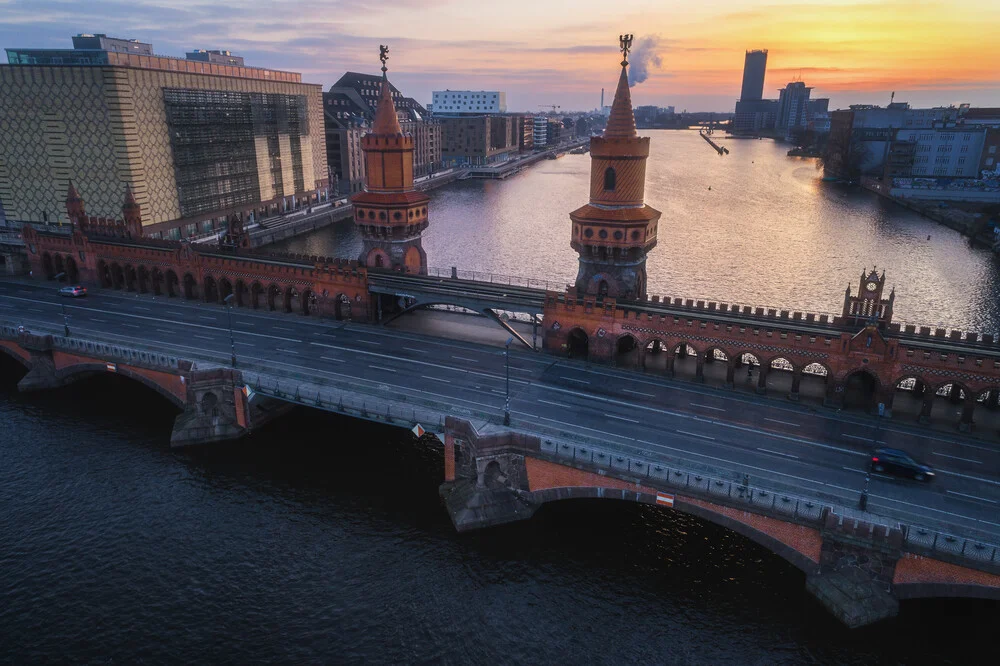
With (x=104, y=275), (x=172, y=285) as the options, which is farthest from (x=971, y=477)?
(x=104, y=275)

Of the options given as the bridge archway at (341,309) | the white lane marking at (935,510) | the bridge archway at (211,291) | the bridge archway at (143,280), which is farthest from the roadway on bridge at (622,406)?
the bridge archway at (143,280)

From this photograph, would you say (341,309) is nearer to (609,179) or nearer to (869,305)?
(609,179)

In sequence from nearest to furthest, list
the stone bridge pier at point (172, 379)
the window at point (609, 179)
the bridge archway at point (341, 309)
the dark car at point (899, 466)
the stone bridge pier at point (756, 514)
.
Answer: the stone bridge pier at point (756, 514) < the dark car at point (899, 466) < the stone bridge pier at point (172, 379) < the window at point (609, 179) < the bridge archway at point (341, 309)

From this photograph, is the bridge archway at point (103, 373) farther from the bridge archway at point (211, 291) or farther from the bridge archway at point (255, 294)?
the bridge archway at point (255, 294)

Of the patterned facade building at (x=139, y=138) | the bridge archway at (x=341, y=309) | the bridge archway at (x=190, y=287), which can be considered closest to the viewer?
the bridge archway at (x=341, y=309)

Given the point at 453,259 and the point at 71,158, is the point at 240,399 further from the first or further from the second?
the point at 71,158

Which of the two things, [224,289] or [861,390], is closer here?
[861,390]
